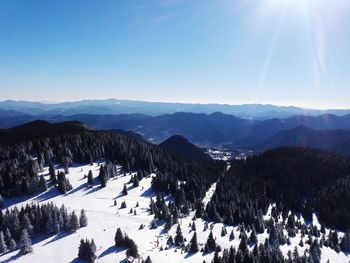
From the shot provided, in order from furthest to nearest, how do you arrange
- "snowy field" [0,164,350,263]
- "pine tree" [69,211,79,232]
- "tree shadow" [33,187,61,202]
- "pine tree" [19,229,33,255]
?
"tree shadow" [33,187,61,202]
"pine tree" [69,211,79,232]
"snowy field" [0,164,350,263]
"pine tree" [19,229,33,255]

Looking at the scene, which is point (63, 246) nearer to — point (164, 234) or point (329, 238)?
point (164, 234)

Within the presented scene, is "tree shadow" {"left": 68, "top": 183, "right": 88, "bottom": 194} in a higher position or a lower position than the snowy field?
higher

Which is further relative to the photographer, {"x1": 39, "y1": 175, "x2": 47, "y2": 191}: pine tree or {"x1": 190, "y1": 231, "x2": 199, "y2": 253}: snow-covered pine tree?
{"x1": 39, "y1": 175, "x2": 47, "y2": 191}: pine tree

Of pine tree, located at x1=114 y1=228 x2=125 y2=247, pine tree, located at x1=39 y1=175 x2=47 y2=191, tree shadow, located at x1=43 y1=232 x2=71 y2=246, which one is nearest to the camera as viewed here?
pine tree, located at x1=114 y1=228 x2=125 y2=247

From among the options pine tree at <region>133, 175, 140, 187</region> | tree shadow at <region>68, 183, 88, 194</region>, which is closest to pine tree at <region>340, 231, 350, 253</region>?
pine tree at <region>133, 175, 140, 187</region>

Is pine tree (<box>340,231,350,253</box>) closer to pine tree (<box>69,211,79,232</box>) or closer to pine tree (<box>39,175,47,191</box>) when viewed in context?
pine tree (<box>69,211,79,232</box>)

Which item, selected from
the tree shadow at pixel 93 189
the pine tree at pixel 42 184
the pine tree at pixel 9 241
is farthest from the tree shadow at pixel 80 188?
the pine tree at pixel 9 241

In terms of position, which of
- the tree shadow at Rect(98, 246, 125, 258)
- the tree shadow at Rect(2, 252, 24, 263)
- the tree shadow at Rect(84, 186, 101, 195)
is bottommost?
the tree shadow at Rect(98, 246, 125, 258)

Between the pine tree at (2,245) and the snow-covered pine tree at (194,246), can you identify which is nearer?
the pine tree at (2,245)

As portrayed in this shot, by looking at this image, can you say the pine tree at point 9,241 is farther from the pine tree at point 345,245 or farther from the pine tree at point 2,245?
the pine tree at point 345,245
